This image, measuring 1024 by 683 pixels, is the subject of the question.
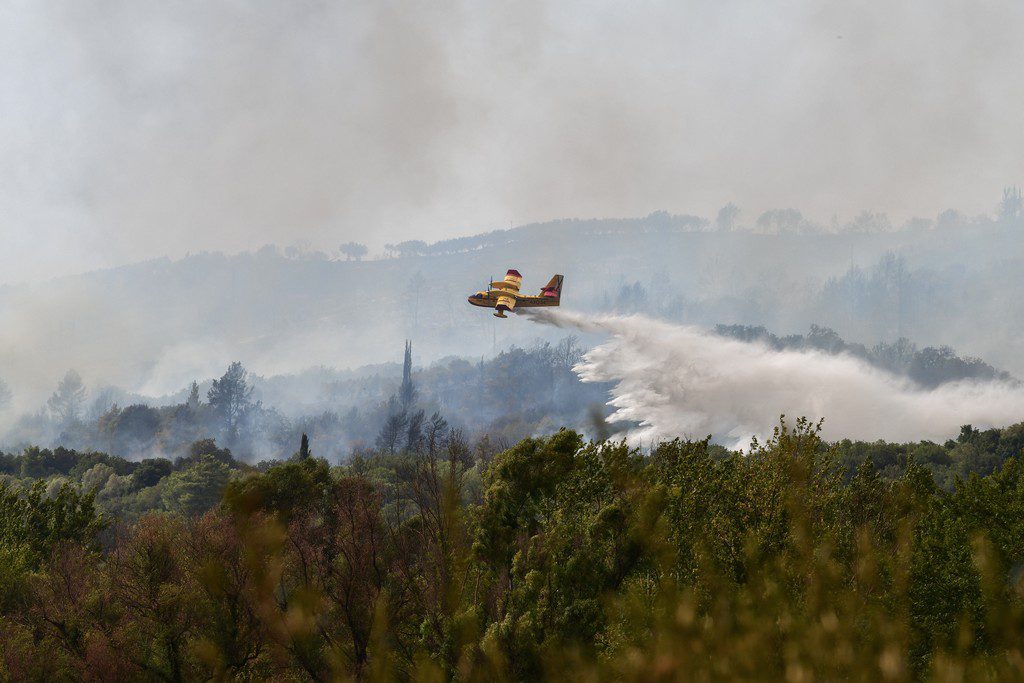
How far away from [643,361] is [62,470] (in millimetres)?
130931

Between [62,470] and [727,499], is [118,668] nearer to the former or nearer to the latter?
[727,499]

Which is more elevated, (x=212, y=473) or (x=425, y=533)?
(x=425, y=533)

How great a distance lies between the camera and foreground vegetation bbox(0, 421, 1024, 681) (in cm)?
1602

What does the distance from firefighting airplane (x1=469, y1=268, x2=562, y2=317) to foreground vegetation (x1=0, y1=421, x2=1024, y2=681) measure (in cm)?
4651

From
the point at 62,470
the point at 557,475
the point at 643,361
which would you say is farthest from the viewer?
the point at 643,361

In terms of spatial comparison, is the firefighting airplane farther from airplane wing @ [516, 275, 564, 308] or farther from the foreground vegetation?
the foreground vegetation

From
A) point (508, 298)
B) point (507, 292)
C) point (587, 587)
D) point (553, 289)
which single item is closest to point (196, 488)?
point (507, 292)

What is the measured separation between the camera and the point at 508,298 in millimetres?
91375

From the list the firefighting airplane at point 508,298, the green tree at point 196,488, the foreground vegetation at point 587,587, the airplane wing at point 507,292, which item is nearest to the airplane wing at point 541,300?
the firefighting airplane at point 508,298

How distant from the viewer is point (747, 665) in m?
11.7

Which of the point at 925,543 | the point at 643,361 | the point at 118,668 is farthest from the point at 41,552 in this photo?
the point at 643,361

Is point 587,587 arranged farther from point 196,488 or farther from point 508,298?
point 196,488

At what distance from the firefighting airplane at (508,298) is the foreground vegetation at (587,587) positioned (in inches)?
1831

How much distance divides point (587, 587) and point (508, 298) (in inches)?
2660
